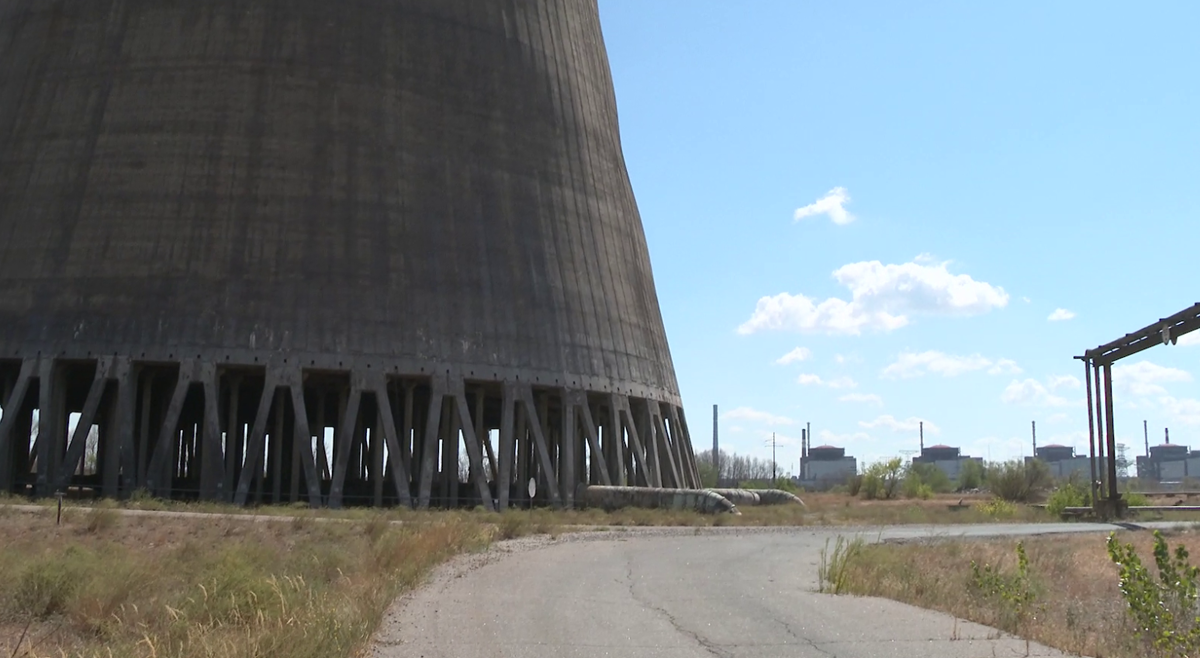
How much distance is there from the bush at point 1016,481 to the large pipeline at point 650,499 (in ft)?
101

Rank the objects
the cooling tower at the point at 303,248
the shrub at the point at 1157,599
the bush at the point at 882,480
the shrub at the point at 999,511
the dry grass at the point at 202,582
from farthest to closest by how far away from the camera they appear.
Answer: the bush at the point at 882,480 → the shrub at the point at 999,511 → the cooling tower at the point at 303,248 → the shrub at the point at 1157,599 → the dry grass at the point at 202,582

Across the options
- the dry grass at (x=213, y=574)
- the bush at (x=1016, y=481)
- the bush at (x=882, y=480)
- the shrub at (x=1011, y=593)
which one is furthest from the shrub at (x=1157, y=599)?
the bush at (x=882, y=480)

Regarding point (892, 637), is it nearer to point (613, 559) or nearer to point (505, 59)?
point (613, 559)

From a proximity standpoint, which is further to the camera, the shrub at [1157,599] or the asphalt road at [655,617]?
the shrub at [1157,599]

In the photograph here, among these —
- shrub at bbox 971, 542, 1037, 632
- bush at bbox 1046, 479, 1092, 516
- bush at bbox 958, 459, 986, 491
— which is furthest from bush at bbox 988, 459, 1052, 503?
shrub at bbox 971, 542, 1037, 632

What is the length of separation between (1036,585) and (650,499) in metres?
18.9

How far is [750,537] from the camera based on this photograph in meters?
25.0

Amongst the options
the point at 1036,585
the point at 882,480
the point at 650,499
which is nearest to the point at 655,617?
the point at 1036,585

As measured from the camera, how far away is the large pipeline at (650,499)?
34000mm

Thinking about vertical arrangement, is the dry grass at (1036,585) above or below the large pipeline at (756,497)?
below

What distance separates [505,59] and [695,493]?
44.8 ft

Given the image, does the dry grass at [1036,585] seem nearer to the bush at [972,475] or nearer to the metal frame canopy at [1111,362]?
the metal frame canopy at [1111,362]

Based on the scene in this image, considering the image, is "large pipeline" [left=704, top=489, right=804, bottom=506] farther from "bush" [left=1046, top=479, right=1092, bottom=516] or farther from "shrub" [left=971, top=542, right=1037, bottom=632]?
"shrub" [left=971, top=542, right=1037, bottom=632]

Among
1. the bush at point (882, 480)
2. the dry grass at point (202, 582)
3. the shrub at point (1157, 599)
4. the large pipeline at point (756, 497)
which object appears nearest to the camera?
the dry grass at point (202, 582)
